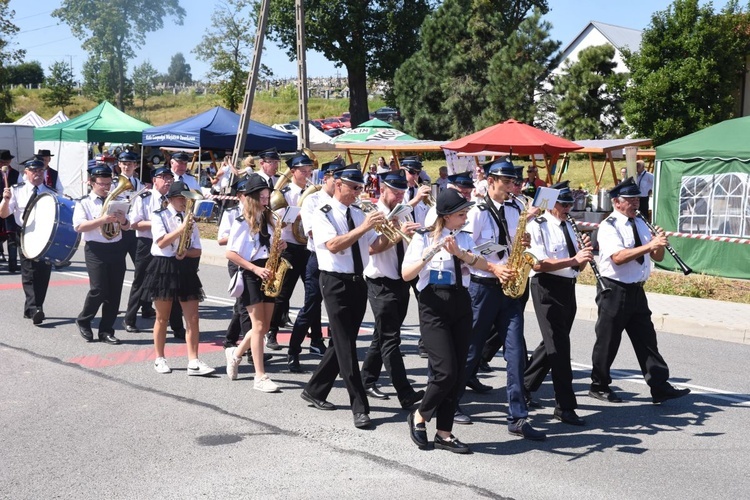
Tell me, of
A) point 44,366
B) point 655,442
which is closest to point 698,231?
point 655,442

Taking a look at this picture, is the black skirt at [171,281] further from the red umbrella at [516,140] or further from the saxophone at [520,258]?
the red umbrella at [516,140]

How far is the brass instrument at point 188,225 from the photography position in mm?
8312

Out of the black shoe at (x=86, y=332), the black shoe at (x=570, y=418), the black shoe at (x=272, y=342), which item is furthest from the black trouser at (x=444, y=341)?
the black shoe at (x=86, y=332)

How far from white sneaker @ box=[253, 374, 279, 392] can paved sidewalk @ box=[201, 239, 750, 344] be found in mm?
5993

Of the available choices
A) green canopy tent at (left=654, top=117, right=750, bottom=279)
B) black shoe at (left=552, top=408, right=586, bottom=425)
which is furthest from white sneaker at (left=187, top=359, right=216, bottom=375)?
green canopy tent at (left=654, top=117, right=750, bottom=279)

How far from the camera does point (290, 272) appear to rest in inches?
390

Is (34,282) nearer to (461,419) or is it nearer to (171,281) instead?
(171,281)

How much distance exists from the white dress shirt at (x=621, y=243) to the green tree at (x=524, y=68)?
3250cm

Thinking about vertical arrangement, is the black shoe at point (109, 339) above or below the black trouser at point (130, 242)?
below

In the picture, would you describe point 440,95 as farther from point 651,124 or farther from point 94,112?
point 94,112

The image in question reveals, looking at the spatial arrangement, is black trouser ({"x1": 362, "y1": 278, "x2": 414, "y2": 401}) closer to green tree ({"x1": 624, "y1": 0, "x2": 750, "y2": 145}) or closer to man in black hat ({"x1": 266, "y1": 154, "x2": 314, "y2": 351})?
man in black hat ({"x1": 266, "y1": 154, "x2": 314, "y2": 351})

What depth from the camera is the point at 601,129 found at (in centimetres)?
3741

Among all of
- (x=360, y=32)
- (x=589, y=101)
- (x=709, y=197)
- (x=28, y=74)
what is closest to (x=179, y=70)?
(x=28, y=74)

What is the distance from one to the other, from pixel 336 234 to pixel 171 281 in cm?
216
